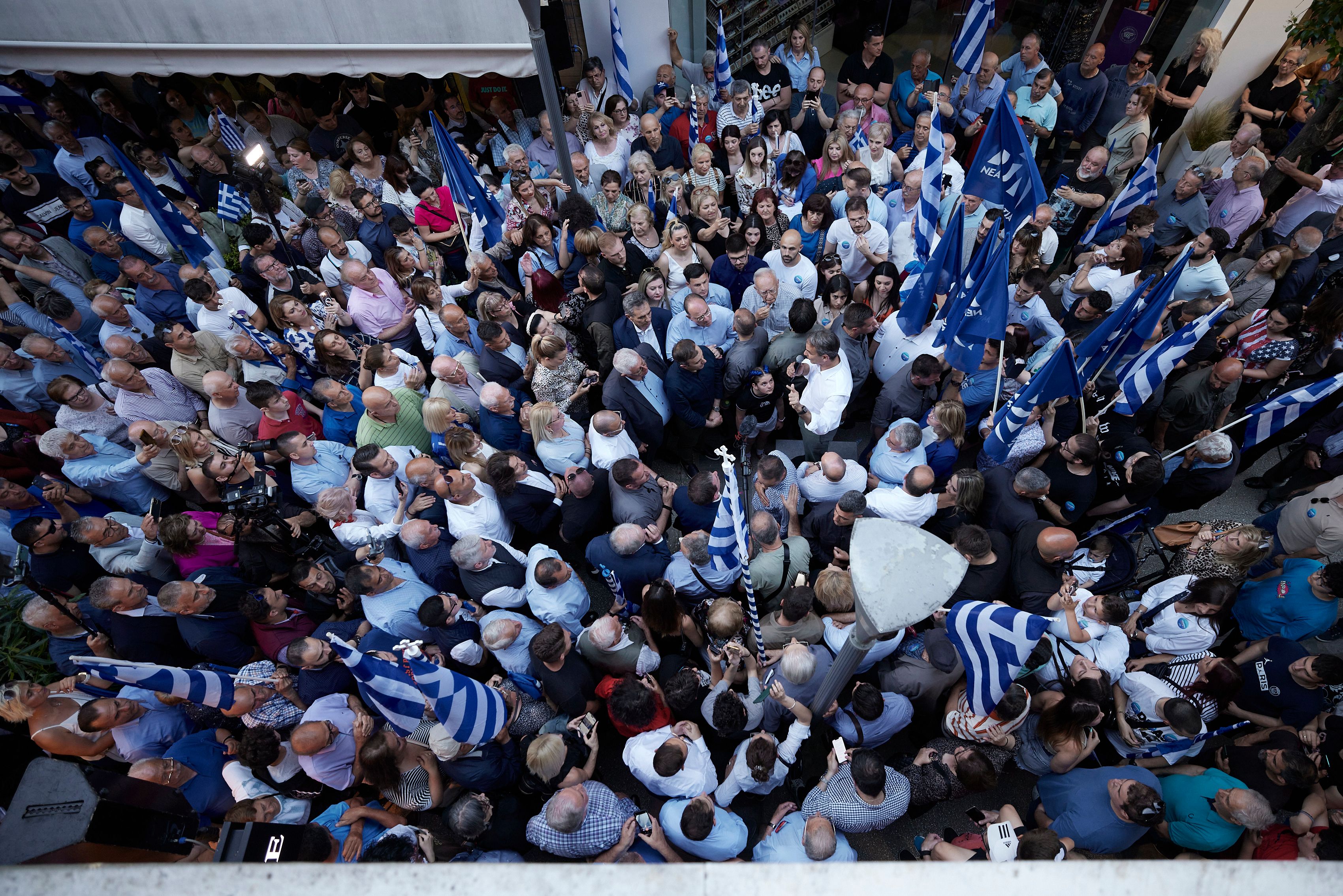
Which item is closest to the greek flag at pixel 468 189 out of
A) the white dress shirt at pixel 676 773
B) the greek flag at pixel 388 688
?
the greek flag at pixel 388 688

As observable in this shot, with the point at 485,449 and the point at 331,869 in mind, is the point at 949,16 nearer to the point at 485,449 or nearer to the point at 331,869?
the point at 485,449

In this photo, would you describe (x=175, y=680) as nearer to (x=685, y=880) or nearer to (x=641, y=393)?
(x=641, y=393)

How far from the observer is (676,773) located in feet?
12.2

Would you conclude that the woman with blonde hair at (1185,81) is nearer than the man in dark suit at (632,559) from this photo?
No

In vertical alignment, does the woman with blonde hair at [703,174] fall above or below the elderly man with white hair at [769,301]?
above

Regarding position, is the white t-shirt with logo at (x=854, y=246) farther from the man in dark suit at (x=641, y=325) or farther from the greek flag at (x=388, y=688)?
the greek flag at (x=388, y=688)

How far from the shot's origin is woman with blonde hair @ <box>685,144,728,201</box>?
24.8 ft

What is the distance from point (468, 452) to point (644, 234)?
3.00 m

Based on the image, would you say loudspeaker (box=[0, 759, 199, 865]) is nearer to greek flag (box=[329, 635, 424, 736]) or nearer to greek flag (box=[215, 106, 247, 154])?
greek flag (box=[329, 635, 424, 736])

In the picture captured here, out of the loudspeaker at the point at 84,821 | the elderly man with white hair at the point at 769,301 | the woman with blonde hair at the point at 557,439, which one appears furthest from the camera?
the elderly man with white hair at the point at 769,301

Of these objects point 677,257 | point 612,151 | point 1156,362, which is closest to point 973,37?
point 612,151

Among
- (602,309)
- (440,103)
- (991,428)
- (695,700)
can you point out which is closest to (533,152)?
(440,103)

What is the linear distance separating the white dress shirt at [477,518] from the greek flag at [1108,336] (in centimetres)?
466

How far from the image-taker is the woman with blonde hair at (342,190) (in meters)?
7.94
